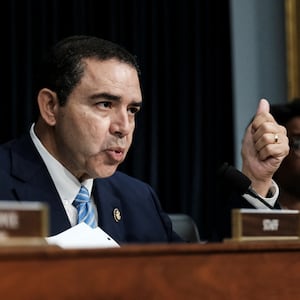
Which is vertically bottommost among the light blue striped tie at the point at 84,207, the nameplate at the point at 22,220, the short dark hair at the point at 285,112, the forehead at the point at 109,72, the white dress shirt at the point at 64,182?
the light blue striped tie at the point at 84,207

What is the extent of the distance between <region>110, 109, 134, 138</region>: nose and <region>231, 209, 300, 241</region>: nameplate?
723 mm

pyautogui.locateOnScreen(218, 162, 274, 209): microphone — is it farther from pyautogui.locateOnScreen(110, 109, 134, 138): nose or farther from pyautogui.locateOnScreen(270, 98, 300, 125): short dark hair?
pyautogui.locateOnScreen(270, 98, 300, 125): short dark hair

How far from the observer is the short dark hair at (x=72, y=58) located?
1.96 meters

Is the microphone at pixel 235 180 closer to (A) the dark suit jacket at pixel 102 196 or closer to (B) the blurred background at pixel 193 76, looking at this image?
(A) the dark suit jacket at pixel 102 196

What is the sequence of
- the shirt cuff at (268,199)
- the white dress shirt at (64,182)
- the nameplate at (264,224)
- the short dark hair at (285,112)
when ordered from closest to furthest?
the nameplate at (264,224) → the shirt cuff at (268,199) → the white dress shirt at (64,182) → the short dark hair at (285,112)

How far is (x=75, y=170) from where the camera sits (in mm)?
1953

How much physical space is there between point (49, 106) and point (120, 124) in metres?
0.23

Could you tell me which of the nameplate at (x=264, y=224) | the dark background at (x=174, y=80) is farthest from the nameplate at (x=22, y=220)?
the dark background at (x=174, y=80)

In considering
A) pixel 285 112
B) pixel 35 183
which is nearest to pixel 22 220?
pixel 35 183

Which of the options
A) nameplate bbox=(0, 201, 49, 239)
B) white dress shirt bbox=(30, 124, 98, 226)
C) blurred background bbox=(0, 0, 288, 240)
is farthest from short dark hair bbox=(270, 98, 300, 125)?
nameplate bbox=(0, 201, 49, 239)

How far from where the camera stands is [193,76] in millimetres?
3693

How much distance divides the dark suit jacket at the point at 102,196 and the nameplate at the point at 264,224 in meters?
0.73

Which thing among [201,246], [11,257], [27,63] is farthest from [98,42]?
[27,63]

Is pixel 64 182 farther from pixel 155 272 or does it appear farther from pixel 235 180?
pixel 155 272
